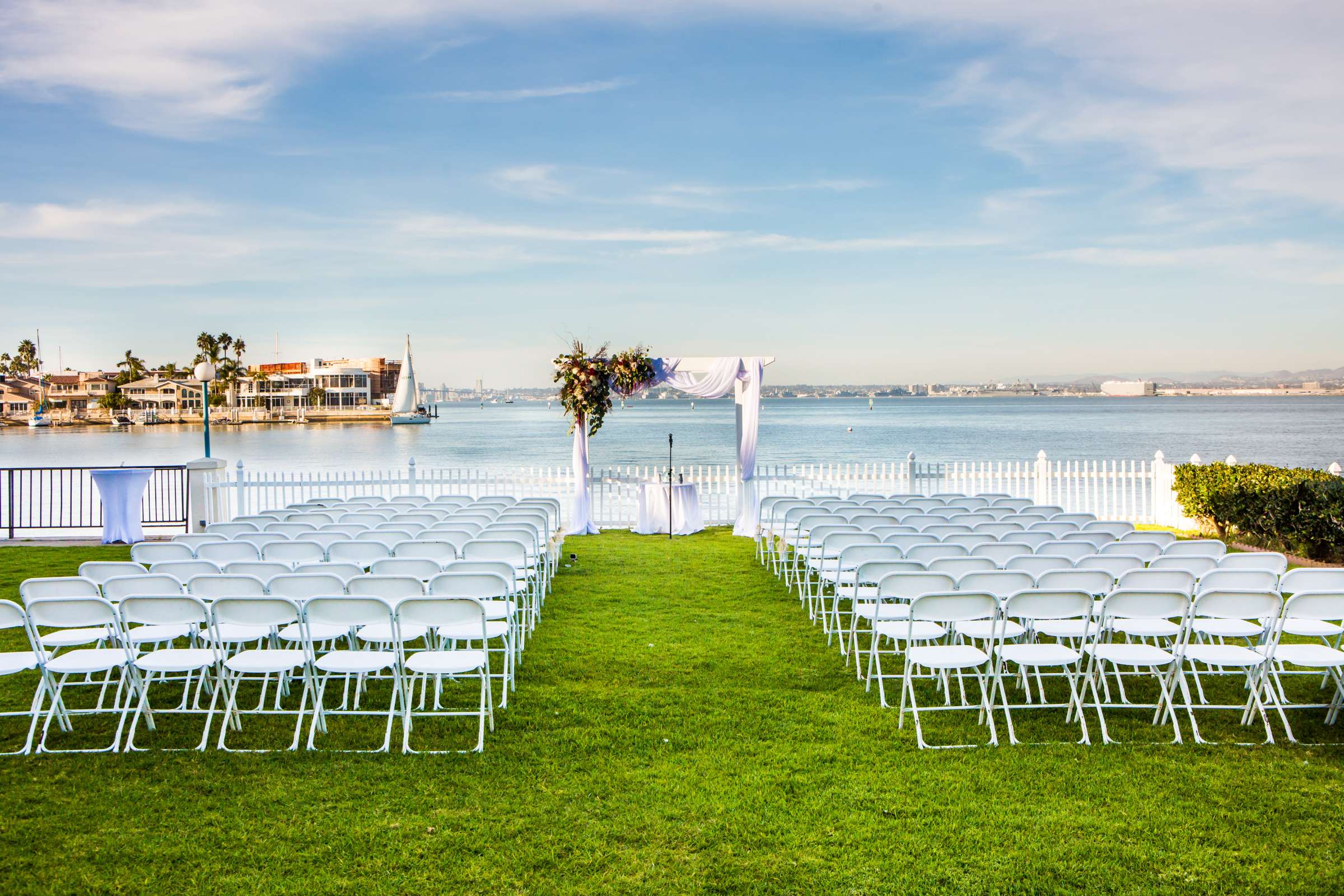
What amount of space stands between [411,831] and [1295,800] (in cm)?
385

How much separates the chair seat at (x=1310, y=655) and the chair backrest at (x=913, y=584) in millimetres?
1718

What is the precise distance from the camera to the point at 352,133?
27.1 metres

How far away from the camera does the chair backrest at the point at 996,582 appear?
4898 mm

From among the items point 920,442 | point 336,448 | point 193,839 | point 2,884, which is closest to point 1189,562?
point 193,839

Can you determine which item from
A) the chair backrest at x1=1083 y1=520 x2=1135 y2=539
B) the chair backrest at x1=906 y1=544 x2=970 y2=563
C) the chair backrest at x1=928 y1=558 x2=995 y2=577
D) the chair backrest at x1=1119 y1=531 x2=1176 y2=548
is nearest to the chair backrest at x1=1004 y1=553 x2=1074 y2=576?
the chair backrest at x1=928 y1=558 x2=995 y2=577

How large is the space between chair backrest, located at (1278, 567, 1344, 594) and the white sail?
277 feet

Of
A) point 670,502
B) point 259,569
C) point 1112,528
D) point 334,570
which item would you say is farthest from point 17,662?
point 670,502

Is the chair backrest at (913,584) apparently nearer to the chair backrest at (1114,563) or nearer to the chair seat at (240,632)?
the chair backrest at (1114,563)

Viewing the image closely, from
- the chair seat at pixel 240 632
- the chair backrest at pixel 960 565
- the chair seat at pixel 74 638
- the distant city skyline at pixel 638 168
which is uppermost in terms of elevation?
the distant city skyline at pixel 638 168

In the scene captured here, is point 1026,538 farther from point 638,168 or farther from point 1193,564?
point 638,168

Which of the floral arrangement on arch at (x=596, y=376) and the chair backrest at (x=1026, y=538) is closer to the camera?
the chair backrest at (x=1026, y=538)

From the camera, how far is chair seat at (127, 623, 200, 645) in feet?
16.3

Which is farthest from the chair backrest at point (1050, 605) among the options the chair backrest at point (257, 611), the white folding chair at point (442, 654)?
the chair backrest at point (257, 611)

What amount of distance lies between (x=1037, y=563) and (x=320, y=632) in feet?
14.5
